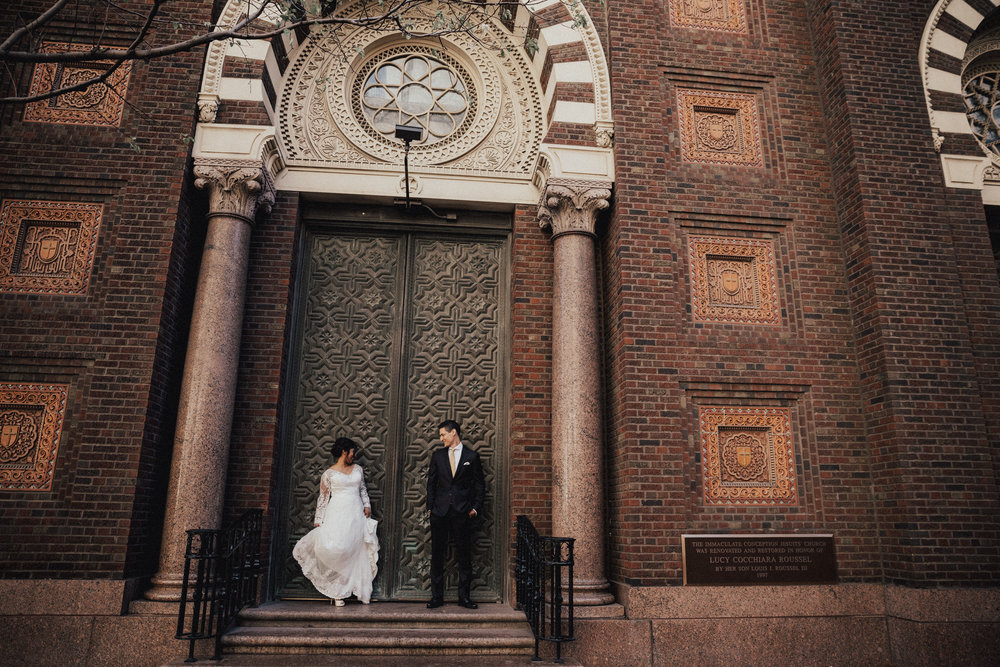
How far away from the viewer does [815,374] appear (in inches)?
273

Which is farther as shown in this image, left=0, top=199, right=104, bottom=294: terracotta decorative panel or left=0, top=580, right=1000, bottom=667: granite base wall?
left=0, top=199, right=104, bottom=294: terracotta decorative panel

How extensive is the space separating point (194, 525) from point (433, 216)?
167 inches

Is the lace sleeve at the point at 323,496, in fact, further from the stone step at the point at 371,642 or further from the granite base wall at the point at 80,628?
the granite base wall at the point at 80,628

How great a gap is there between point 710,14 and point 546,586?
Answer: 6943 mm

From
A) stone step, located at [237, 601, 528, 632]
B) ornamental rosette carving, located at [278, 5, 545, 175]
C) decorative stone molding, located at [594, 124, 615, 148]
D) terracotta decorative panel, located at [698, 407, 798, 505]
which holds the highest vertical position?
ornamental rosette carving, located at [278, 5, 545, 175]

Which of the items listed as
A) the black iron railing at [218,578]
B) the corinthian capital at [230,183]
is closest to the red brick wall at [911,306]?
the black iron railing at [218,578]

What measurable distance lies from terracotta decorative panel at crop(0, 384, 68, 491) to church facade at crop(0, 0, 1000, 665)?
0.12 ft

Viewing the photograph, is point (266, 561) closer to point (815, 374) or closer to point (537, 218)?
point (537, 218)

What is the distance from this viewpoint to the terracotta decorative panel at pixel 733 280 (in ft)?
23.2

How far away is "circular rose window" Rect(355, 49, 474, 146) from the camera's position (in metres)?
8.05

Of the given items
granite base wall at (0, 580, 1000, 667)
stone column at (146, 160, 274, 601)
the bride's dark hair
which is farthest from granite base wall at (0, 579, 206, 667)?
the bride's dark hair

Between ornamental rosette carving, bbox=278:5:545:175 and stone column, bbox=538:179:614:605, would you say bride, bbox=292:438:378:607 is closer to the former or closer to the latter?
stone column, bbox=538:179:614:605

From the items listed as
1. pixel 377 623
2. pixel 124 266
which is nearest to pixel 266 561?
pixel 377 623

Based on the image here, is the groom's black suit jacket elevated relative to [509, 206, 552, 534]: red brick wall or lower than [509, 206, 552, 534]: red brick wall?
lower
